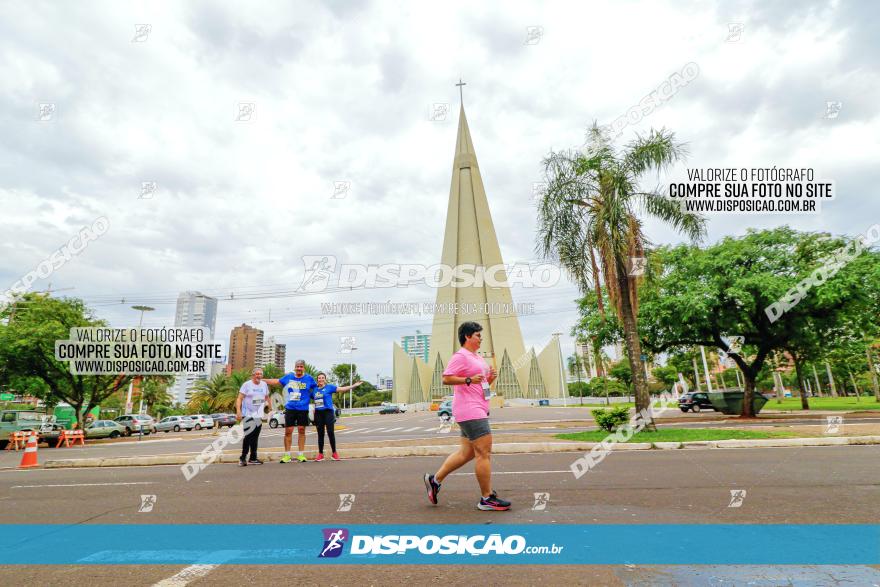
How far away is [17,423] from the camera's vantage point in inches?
771

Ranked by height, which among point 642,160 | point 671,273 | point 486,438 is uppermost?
point 642,160

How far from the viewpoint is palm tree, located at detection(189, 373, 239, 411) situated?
5097cm

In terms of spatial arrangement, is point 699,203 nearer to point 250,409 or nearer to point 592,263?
point 592,263

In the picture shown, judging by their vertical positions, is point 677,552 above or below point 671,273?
below

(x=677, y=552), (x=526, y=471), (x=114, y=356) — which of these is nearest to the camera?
Answer: (x=677, y=552)

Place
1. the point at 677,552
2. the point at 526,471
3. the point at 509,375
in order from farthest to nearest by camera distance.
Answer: the point at 509,375 < the point at 526,471 < the point at 677,552

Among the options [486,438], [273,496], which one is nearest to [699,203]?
[486,438]

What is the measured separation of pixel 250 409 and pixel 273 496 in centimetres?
391

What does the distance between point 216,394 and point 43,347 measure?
31.3 metres

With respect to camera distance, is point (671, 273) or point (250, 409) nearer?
point (250, 409)

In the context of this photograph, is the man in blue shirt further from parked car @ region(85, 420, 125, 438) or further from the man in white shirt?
parked car @ region(85, 420, 125, 438)

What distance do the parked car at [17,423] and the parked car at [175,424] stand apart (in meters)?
15.5

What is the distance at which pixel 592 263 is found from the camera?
13562mm

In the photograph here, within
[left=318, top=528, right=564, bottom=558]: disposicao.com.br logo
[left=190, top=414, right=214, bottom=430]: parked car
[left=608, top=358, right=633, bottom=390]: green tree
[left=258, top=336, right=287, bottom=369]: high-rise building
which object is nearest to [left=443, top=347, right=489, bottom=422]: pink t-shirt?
[left=318, top=528, right=564, bottom=558]: disposicao.com.br logo
